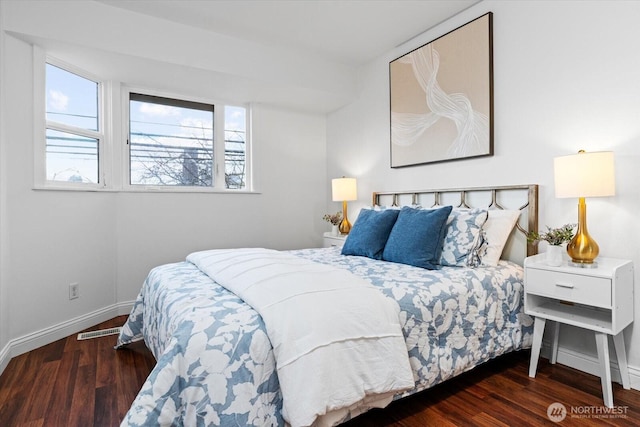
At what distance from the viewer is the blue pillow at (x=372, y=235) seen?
253 cm

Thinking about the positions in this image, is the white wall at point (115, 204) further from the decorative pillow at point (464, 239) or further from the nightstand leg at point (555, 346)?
the nightstand leg at point (555, 346)

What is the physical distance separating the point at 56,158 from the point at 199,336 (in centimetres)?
243

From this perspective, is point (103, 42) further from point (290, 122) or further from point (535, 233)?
point (535, 233)

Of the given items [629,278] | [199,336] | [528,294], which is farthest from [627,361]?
[199,336]

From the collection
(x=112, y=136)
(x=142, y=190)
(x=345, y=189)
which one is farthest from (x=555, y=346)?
(x=112, y=136)

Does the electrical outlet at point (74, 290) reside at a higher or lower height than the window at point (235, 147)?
lower

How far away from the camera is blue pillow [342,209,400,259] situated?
2.53 metres

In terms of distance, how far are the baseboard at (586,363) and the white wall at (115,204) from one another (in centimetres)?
275

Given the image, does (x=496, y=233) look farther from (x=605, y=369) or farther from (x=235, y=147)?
(x=235, y=147)

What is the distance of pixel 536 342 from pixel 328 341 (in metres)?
1.44

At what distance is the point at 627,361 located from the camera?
193cm

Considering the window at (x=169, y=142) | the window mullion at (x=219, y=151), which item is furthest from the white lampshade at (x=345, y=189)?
the window at (x=169, y=142)

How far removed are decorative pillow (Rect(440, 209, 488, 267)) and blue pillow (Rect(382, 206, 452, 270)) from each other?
5 cm

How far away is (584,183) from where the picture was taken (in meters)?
1.80
